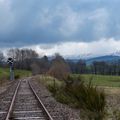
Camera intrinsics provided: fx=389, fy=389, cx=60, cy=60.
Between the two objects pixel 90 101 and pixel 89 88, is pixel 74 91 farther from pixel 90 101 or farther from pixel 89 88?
pixel 90 101

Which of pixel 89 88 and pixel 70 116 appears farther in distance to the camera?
pixel 89 88

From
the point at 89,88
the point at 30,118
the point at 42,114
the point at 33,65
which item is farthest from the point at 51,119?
the point at 33,65

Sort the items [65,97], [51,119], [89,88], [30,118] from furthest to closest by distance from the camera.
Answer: [65,97], [89,88], [30,118], [51,119]

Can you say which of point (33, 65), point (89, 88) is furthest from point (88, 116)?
A: point (33, 65)

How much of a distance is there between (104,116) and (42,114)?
9.55 ft

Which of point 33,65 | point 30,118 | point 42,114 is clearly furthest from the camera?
point 33,65

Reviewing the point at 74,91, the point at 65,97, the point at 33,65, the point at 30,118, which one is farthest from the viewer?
the point at 33,65

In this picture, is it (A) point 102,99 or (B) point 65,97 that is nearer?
(A) point 102,99

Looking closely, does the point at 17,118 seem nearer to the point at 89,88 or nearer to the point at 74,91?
the point at 89,88

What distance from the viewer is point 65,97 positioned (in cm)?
2342

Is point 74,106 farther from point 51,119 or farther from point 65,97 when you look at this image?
point 51,119

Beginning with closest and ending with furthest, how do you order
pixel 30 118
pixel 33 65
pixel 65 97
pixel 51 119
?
1. pixel 51 119
2. pixel 30 118
3. pixel 65 97
4. pixel 33 65

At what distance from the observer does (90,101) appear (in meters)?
17.3

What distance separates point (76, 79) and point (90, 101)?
711 cm
